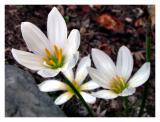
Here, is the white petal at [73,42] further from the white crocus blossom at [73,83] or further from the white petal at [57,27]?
the white crocus blossom at [73,83]

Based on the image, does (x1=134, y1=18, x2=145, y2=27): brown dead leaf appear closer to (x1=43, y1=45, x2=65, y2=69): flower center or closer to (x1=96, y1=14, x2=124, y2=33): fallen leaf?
(x1=96, y1=14, x2=124, y2=33): fallen leaf

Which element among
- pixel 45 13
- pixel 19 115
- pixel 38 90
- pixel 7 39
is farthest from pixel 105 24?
pixel 19 115

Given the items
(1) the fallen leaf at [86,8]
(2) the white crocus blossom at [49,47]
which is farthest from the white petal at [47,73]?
(1) the fallen leaf at [86,8]

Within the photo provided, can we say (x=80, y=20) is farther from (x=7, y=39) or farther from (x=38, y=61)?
(x=38, y=61)

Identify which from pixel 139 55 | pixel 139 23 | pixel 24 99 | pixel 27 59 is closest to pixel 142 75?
pixel 27 59

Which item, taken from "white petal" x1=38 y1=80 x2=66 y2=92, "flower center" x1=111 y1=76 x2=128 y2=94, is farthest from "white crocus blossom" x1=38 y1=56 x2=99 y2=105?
"flower center" x1=111 y1=76 x2=128 y2=94
